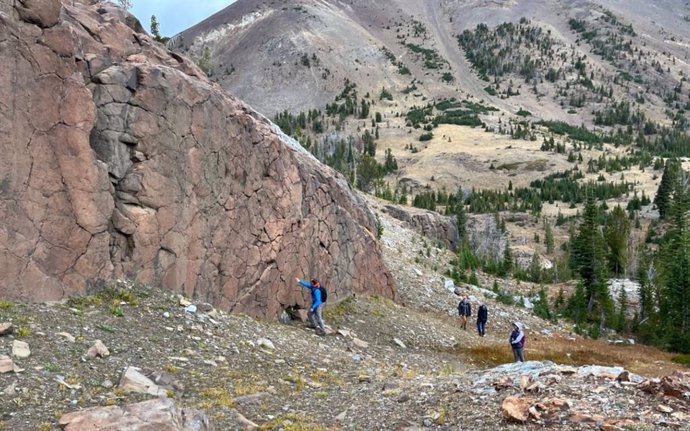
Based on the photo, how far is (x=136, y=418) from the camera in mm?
10352

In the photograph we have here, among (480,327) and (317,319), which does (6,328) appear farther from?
(480,327)

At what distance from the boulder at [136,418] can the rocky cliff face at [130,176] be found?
607cm

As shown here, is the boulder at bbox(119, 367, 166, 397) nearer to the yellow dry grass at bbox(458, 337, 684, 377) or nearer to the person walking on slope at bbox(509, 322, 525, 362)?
the person walking on slope at bbox(509, 322, 525, 362)

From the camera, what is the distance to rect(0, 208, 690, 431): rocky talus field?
11156 millimetres

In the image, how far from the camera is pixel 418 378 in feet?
54.4

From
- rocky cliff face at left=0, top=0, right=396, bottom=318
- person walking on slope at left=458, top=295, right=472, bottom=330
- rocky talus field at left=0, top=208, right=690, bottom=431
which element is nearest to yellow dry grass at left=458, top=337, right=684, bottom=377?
person walking on slope at left=458, top=295, right=472, bottom=330

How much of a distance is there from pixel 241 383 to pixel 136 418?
15.4 feet

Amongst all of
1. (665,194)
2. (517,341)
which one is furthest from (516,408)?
(665,194)

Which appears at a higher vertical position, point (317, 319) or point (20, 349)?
point (20, 349)

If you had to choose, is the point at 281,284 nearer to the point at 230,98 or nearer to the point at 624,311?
the point at 230,98

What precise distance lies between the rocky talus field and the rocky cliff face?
1.34 m

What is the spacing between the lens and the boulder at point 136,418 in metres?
10.1

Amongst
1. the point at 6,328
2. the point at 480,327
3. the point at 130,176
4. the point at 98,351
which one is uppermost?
the point at 130,176

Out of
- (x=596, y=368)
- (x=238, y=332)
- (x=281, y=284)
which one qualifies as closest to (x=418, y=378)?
(x=596, y=368)
